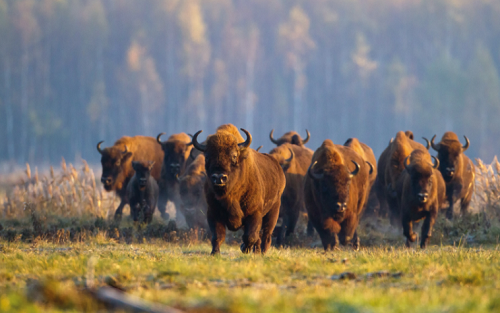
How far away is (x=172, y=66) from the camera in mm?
116875

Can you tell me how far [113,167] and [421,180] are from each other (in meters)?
9.49

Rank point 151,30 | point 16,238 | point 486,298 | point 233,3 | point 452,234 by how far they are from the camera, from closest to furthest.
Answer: point 486,298 < point 16,238 < point 452,234 < point 151,30 < point 233,3

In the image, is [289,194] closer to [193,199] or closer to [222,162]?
[193,199]

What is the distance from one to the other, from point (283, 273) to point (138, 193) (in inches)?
436

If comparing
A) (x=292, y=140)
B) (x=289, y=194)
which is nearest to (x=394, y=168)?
(x=289, y=194)

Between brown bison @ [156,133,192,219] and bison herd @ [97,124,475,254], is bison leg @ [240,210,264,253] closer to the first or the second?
bison herd @ [97,124,475,254]

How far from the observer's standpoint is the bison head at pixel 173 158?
21.8 meters

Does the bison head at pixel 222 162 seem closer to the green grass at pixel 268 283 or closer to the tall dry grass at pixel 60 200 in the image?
the green grass at pixel 268 283

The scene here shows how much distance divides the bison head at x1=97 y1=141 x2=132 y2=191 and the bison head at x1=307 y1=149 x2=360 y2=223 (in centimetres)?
780

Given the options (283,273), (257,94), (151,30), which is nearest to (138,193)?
(283,273)

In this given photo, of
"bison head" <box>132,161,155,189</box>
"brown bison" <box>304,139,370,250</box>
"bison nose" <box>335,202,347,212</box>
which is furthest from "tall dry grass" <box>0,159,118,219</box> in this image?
"bison nose" <box>335,202,347,212</box>

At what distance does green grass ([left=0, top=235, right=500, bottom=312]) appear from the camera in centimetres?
564

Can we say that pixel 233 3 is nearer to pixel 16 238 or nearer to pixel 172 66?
pixel 172 66

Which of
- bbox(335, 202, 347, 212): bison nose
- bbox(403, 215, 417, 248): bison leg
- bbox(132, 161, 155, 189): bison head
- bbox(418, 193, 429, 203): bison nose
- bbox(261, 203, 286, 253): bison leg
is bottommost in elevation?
bbox(403, 215, 417, 248): bison leg
